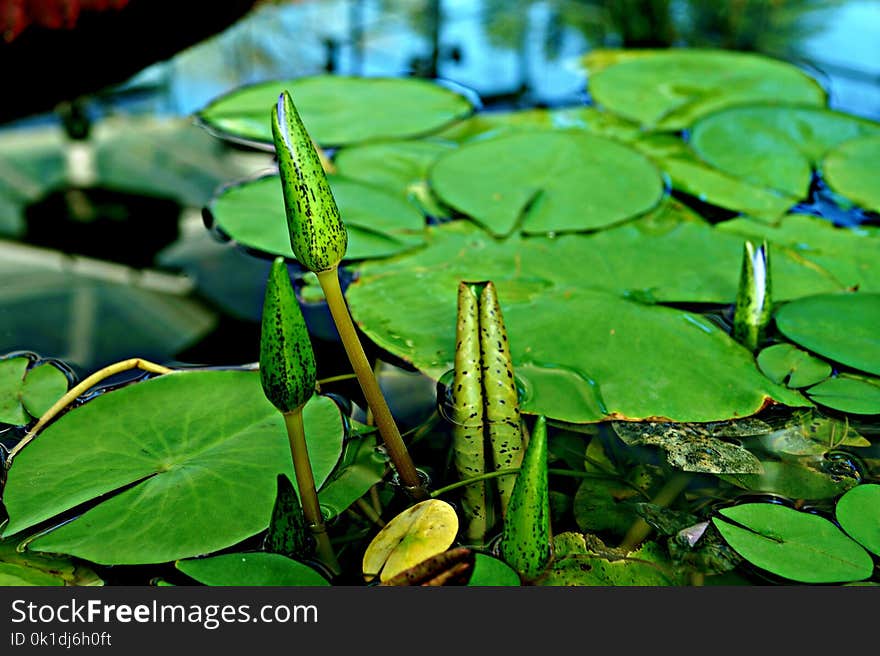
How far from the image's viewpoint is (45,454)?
1076mm

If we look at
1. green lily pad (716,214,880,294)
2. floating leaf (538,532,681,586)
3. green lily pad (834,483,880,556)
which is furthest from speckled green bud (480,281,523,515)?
green lily pad (716,214,880,294)

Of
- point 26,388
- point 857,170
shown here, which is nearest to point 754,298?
point 857,170

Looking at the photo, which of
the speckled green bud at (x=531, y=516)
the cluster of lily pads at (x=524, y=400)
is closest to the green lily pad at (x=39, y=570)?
the cluster of lily pads at (x=524, y=400)

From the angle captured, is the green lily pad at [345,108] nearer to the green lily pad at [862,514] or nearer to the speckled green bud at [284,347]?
the speckled green bud at [284,347]

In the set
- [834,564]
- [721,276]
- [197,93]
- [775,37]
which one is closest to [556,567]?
[834,564]

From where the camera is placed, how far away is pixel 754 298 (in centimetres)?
131

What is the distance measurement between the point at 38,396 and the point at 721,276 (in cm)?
122

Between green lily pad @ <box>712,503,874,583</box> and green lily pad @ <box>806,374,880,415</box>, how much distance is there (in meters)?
0.27

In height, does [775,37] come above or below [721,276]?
above

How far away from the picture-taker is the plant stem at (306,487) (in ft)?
2.94

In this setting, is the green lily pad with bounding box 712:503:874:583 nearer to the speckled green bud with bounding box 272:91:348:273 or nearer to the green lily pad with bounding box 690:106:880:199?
the speckled green bud with bounding box 272:91:348:273

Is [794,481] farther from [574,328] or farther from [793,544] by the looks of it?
[574,328]

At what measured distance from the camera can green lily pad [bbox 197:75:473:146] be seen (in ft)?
6.82
